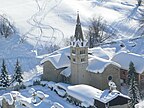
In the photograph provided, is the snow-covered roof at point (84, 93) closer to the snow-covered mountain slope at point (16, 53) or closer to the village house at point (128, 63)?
the village house at point (128, 63)

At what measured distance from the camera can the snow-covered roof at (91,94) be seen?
34.2m

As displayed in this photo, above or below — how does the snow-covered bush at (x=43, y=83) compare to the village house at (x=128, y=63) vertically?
below

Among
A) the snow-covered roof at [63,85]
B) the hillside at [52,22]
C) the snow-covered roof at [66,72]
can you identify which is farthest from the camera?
the hillside at [52,22]

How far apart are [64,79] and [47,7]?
41154 mm

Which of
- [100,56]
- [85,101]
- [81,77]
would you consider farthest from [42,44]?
[85,101]

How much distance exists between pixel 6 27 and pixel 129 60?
30335mm

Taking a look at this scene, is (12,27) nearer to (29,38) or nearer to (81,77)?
(29,38)

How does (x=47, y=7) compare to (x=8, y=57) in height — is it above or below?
above

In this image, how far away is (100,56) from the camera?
46.9 meters

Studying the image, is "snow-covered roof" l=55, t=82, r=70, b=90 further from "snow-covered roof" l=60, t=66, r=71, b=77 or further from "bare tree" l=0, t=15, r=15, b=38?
"bare tree" l=0, t=15, r=15, b=38

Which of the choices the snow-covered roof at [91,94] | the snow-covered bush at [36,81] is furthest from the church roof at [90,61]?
the snow-covered roof at [91,94]

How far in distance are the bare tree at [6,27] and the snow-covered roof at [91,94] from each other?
3031 cm

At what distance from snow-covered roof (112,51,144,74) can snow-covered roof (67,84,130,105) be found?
7782 mm

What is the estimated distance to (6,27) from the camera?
68.5 metres
